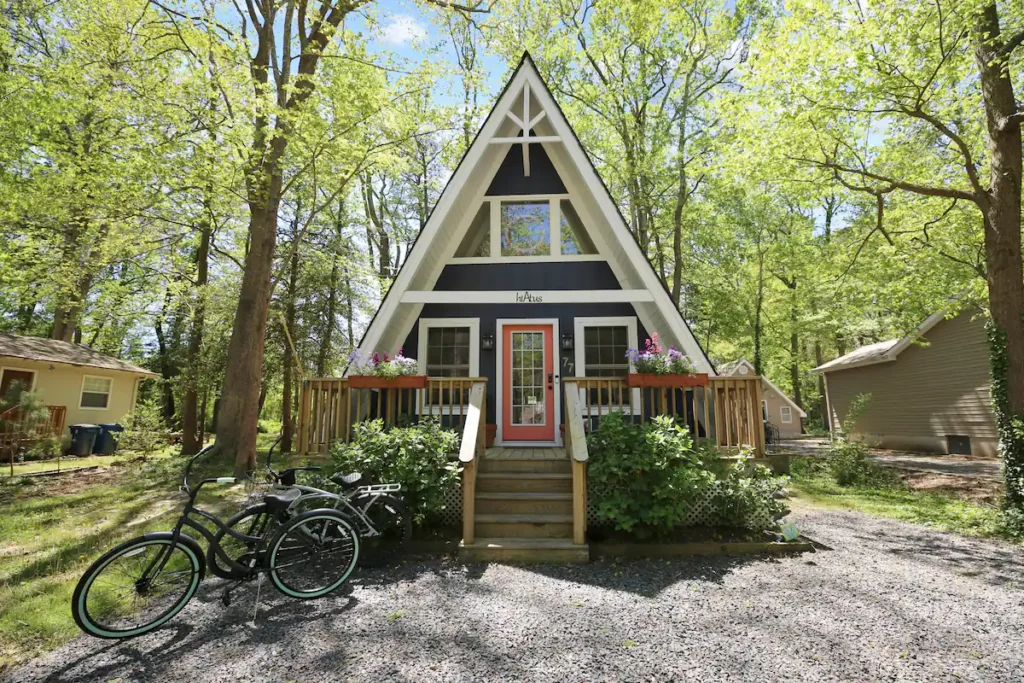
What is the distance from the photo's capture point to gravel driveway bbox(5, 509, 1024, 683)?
2.98 m

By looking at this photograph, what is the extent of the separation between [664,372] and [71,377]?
62.8 ft

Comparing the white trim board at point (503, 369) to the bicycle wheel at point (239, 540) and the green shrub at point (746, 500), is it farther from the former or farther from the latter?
the bicycle wheel at point (239, 540)

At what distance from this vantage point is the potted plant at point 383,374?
6.66 meters

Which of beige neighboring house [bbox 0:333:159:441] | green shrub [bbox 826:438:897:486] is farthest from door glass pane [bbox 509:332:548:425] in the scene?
beige neighboring house [bbox 0:333:159:441]

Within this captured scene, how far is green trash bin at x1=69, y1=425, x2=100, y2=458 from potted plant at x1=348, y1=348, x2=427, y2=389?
13.2m

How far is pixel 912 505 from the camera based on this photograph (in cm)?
780

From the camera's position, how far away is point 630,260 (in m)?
7.75

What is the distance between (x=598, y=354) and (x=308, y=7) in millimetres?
9659

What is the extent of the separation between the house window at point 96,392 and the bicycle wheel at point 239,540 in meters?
16.7

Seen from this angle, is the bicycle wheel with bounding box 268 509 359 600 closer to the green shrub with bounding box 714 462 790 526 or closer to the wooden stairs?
the wooden stairs

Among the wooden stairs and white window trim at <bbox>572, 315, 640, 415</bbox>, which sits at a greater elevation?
white window trim at <bbox>572, 315, 640, 415</bbox>

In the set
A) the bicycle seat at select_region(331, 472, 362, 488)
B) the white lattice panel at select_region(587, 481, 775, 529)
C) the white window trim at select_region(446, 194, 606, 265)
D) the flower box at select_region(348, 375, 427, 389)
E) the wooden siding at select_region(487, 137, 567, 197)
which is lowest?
the white lattice panel at select_region(587, 481, 775, 529)

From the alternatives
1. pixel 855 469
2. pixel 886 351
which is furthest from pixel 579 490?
pixel 886 351

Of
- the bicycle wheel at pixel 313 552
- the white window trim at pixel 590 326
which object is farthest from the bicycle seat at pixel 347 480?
the white window trim at pixel 590 326
